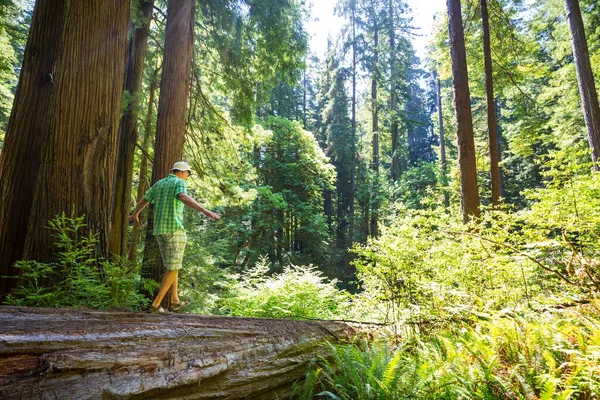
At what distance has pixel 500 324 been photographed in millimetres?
2527

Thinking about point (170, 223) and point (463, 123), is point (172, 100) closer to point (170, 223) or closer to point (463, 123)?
point (170, 223)

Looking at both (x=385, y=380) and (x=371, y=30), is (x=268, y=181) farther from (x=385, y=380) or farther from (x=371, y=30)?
(x=385, y=380)

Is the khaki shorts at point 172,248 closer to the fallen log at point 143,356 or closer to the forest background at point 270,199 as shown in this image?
the forest background at point 270,199

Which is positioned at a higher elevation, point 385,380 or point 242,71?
point 242,71

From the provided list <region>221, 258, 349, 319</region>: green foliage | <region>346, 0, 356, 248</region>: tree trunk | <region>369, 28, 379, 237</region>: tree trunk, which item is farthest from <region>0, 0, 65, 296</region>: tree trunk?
<region>346, 0, 356, 248</region>: tree trunk

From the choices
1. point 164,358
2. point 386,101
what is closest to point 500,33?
point 164,358

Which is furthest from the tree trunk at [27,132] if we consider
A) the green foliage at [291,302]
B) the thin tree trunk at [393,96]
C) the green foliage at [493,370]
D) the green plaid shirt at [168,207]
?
the thin tree trunk at [393,96]

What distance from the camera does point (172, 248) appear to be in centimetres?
425

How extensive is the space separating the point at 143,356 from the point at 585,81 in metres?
12.7

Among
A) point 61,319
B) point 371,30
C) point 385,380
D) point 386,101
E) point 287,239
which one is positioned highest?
point 371,30

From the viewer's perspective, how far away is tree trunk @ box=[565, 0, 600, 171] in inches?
360

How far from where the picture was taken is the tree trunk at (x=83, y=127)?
3393 millimetres

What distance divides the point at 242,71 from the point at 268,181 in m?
12.3

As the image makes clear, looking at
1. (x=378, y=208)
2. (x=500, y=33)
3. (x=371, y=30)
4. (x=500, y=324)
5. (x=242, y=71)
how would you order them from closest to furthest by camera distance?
(x=500, y=324)
(x=242, y=71)
(x=500, y=33)
(x=378, y=208)
(x=371, y=30)
